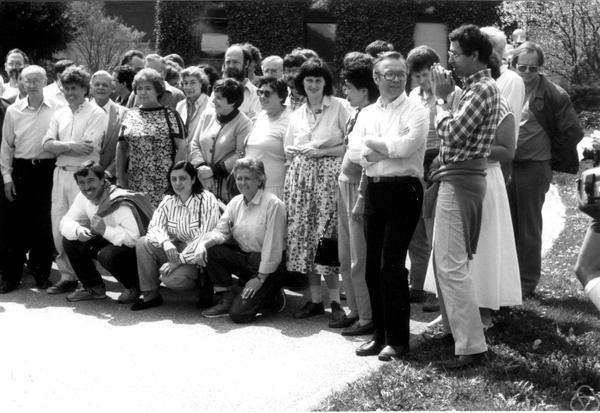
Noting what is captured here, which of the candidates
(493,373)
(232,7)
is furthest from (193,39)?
(493,373)

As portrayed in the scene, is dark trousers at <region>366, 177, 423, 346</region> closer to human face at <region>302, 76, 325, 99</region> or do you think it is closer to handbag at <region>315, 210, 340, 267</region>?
handbag at <region>315, 210, 340, 267</region>

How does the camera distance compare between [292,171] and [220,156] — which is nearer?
[292,171]

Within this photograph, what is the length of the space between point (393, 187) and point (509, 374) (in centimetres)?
141

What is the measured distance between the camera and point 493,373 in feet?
16.3

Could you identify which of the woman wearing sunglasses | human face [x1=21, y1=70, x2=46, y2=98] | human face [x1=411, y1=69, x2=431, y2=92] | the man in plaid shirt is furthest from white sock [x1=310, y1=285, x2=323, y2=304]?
human face [x1=21, y1=70, x2=46, y2=98]

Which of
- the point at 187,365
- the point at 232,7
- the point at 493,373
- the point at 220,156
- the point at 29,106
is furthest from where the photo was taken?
the point at 232,7

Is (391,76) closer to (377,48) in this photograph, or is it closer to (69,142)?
(377,48)

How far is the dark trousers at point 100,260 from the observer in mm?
7164

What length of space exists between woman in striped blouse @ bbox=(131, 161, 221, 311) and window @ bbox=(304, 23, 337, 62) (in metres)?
21.7

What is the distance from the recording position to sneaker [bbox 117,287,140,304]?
729 centimetres

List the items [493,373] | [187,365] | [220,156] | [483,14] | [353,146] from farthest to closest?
[483,14]
[220,156]
[353,146]
[187,365]
[493,373]

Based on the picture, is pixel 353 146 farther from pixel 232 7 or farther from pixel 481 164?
pixel 232 7

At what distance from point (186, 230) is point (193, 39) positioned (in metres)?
22.3

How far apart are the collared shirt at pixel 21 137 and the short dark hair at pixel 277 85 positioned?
2.33 metres
